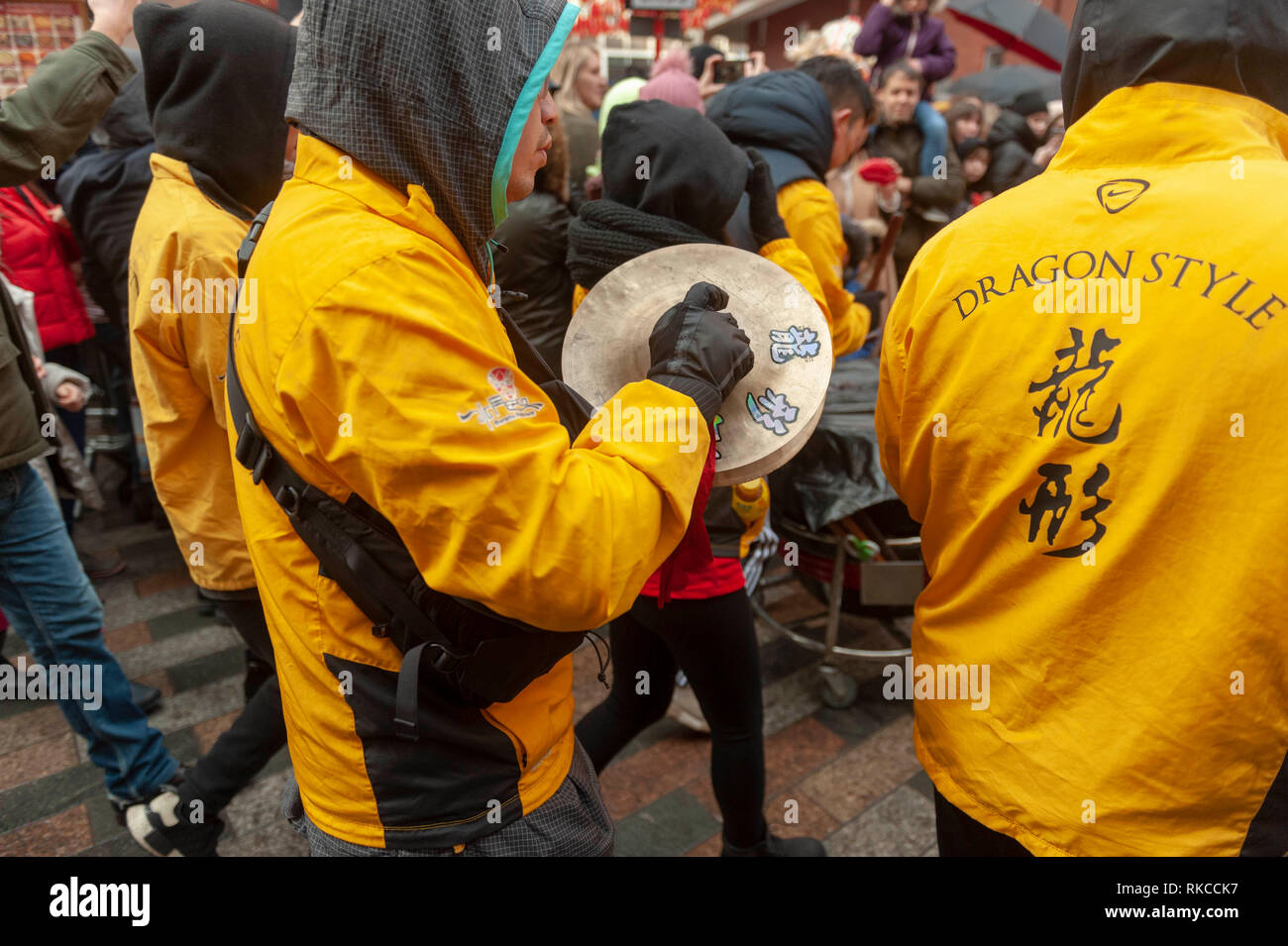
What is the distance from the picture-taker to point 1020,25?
8.01 meters

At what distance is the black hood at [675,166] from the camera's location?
2090 millimetres

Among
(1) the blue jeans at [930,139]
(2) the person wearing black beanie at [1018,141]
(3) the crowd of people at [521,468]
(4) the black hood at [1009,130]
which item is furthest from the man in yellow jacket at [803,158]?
(4) the black hood at [1009,130]

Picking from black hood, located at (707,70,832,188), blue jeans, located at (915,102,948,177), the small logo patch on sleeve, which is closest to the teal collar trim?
the small logo patch on sleeve

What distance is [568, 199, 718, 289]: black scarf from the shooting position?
206 cm

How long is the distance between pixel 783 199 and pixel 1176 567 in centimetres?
182

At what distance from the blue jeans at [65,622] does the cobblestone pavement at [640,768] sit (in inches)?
11.8

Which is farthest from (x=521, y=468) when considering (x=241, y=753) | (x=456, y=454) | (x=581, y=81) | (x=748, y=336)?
(x=581, y=81)

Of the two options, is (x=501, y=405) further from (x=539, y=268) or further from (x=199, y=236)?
(x=539, y=268)

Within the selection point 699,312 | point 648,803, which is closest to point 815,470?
point 648,803

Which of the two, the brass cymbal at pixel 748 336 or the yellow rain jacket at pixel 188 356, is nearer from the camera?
the brass cymbal at pixel 748 336

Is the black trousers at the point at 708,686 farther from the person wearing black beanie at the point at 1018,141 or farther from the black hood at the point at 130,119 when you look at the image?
the person wearing black beanie at the point at 1018,141

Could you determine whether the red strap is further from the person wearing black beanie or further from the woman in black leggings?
the person wearing black beanie

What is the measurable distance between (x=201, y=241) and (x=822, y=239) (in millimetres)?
1739

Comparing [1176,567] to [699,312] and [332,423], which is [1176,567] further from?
[332,423]
